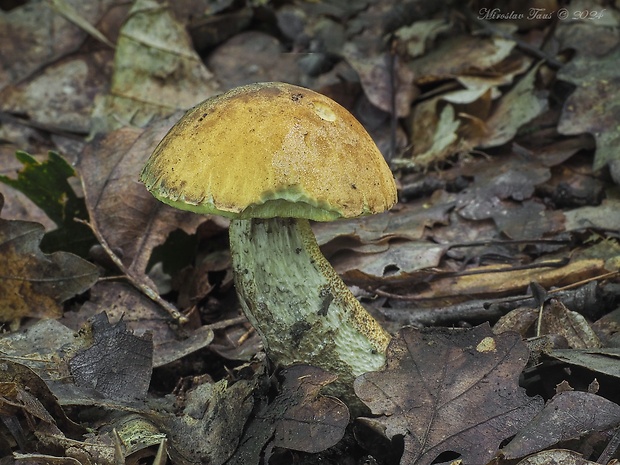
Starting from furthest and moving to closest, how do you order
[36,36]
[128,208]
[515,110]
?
[36,36]
[515,110]
[128,208]

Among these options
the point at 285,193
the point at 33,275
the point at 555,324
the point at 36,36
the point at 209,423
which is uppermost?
the point at 36,36

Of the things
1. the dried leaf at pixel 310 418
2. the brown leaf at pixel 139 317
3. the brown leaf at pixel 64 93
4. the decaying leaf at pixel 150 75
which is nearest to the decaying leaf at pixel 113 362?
the brown leaf at pixel 139 317

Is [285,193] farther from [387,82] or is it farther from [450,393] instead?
[387,82]

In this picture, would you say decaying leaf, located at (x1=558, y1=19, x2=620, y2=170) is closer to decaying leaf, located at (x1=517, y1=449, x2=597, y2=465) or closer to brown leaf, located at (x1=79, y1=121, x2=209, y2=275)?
decaying leaf, located at (x1=517, y1=449, x2=597, y2=465)

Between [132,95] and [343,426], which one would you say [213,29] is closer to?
[132,95]

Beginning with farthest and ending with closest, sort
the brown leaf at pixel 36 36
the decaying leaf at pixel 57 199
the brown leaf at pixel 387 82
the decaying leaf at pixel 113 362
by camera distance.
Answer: the brown leaf at pixel 36 36, the brown leaf at pixel 387 82, the decaying leaf at pixel 57 199, the decaying leaf at pixel 113 362

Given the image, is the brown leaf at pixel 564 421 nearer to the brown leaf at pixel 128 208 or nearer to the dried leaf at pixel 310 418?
the dried leaf at pixel 310 418

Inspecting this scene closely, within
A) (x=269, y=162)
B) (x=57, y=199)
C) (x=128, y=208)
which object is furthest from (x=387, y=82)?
(x=269, y=162)
